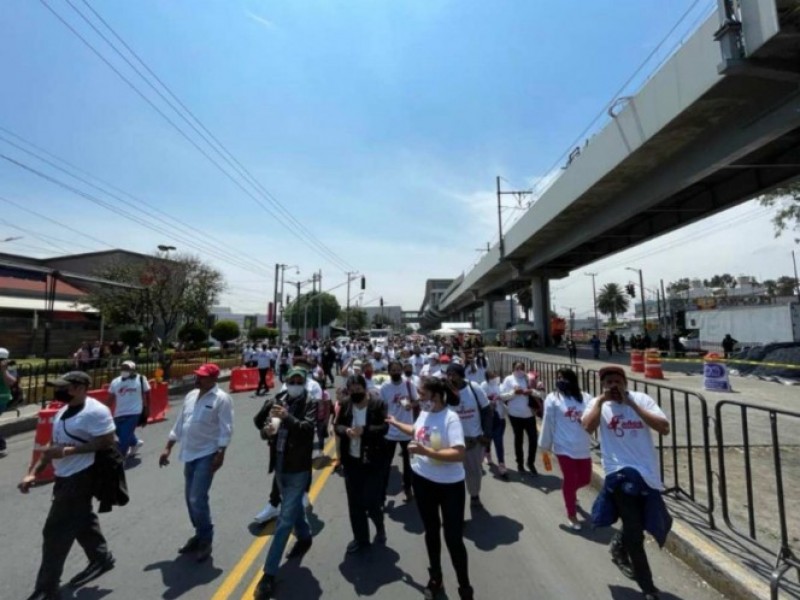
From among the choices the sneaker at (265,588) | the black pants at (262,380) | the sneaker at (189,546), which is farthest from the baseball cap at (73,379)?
the black pants at (262,380)

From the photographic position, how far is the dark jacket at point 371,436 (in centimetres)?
460

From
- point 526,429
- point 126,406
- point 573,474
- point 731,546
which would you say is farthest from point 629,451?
point 126,406

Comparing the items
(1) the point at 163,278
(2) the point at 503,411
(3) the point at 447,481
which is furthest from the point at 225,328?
(3) the point at 447,481

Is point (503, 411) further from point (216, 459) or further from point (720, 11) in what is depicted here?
point (720, 11)

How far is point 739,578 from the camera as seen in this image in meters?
3.64

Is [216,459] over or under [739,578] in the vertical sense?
over

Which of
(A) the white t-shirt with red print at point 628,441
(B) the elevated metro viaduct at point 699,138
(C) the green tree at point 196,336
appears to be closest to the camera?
(A) the white t-shirt with red print at point 628,441

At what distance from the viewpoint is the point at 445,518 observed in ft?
12.0

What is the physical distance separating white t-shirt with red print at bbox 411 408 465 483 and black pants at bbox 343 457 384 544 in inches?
37.5

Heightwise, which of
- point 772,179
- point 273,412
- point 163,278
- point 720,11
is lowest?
point 273,412

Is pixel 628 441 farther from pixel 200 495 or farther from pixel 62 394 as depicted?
pixel 62 394

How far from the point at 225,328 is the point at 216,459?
139 feet

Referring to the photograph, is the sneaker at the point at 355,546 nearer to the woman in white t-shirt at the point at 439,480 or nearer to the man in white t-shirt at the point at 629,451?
the woman in white t-shirt at the point at 439,480

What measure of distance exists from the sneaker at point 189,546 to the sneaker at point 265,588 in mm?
1195
